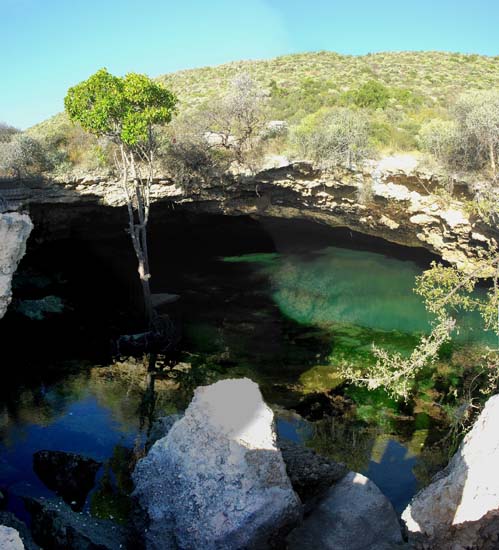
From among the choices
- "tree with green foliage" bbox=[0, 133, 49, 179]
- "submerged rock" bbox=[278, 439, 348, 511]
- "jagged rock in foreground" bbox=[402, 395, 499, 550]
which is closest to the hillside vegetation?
"tree with green foliage" bbox=[0, 133, 49, 179]

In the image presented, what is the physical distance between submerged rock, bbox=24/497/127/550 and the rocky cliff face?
20308 millimetres

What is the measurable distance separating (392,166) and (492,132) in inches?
188

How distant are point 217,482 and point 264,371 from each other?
9.87 m

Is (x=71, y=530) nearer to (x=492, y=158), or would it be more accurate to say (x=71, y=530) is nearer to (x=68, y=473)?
(x=68, y=473)

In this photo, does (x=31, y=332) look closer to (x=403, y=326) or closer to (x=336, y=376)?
(x=336, y=376)

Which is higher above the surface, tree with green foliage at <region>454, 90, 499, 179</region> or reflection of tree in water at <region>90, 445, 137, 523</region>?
tree with green foliage at <region>454, 90, 499, 179</region>

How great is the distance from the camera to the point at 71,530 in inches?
356

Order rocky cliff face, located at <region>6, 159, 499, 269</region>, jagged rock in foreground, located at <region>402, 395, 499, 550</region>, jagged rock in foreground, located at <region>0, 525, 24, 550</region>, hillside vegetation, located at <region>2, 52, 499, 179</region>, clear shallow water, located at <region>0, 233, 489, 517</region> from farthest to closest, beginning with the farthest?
rocky cliff face, located at <region>6, 159, 499, 269</region>, hillside vegetation, located at <region>2, 52, 499, 179</region>, clear shallow water, located at <region>0, 233, 489, 517</region>, jagged rock in foreground, located at <region>402, 395, 499, 550</region>, jagged rock in foreground, located at <region>0, 525, 24, 550</region>

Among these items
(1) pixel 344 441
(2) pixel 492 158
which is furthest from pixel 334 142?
(1) pixel 344 441

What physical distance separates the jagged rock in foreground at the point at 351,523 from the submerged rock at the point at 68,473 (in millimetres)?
5091

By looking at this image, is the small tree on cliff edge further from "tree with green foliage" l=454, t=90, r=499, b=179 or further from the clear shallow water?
"tree with green foliage" l=454, t=90, r=499, b=179

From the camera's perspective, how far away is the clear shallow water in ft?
43.9

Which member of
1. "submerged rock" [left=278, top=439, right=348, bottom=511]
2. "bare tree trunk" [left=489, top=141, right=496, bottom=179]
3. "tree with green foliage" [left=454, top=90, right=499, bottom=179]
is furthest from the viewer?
"tree with green foliage" [left=454, top=90, right=499, bottom=179]

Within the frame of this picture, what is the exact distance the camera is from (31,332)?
74.4 ft
